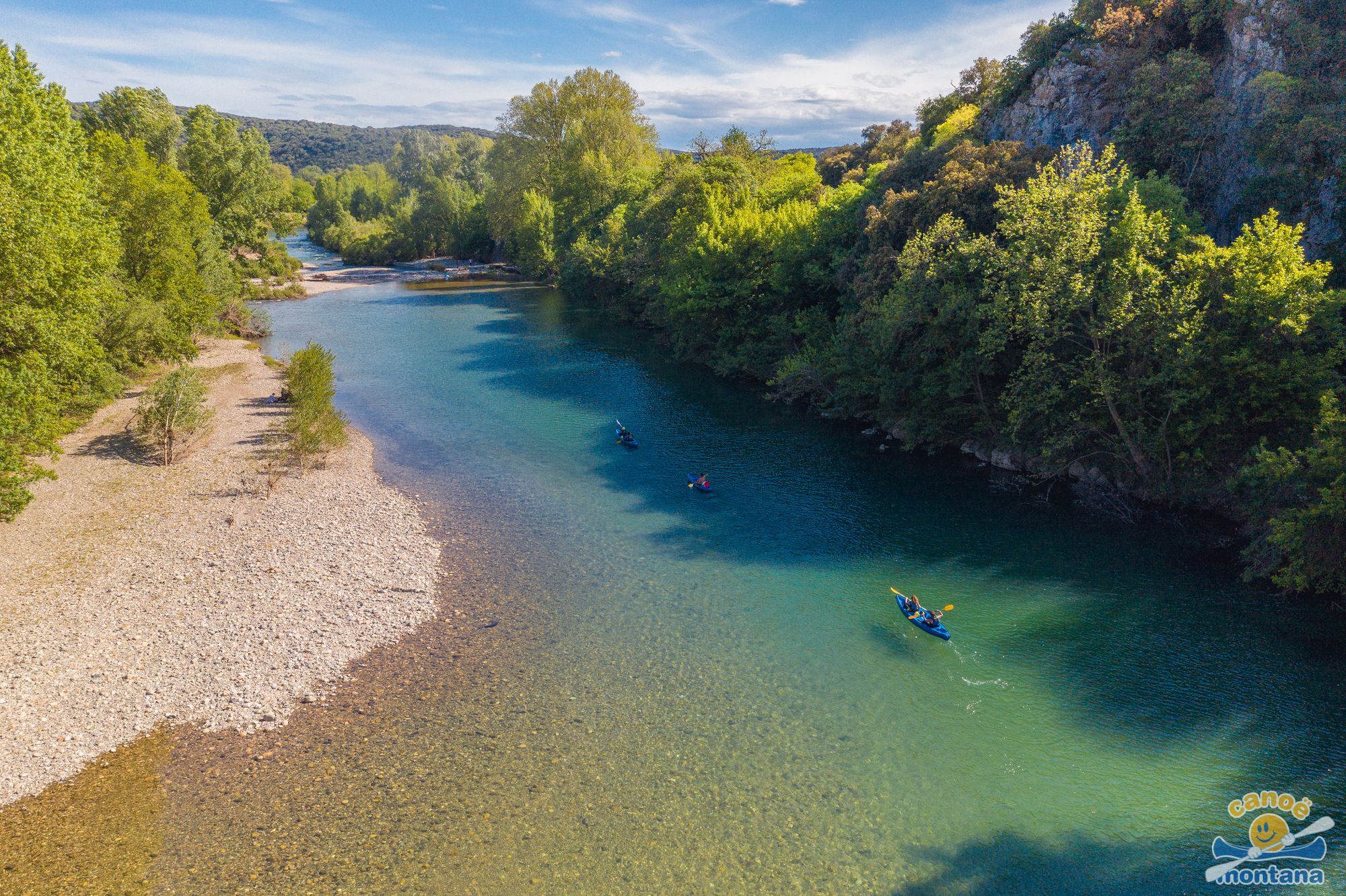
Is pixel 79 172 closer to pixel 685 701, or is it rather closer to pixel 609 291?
pixel 685 701

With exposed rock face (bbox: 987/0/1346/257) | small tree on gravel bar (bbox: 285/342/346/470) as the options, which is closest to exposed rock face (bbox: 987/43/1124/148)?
exposed rock face (bbox: 987/0/1346/257)

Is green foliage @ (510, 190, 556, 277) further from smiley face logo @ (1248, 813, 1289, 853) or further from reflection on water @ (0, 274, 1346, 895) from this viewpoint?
smiley face logo @ (1248, 813, 1289, 853)

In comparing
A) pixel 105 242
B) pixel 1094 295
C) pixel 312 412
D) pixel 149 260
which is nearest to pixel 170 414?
pixel 312 412

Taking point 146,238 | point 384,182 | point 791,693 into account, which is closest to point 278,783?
point 791,693

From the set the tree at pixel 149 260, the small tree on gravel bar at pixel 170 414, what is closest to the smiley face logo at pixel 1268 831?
the small tree on gravel bar at pixel 170 414

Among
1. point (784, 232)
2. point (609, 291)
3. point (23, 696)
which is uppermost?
point (784, 232)

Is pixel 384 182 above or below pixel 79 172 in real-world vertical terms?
above
